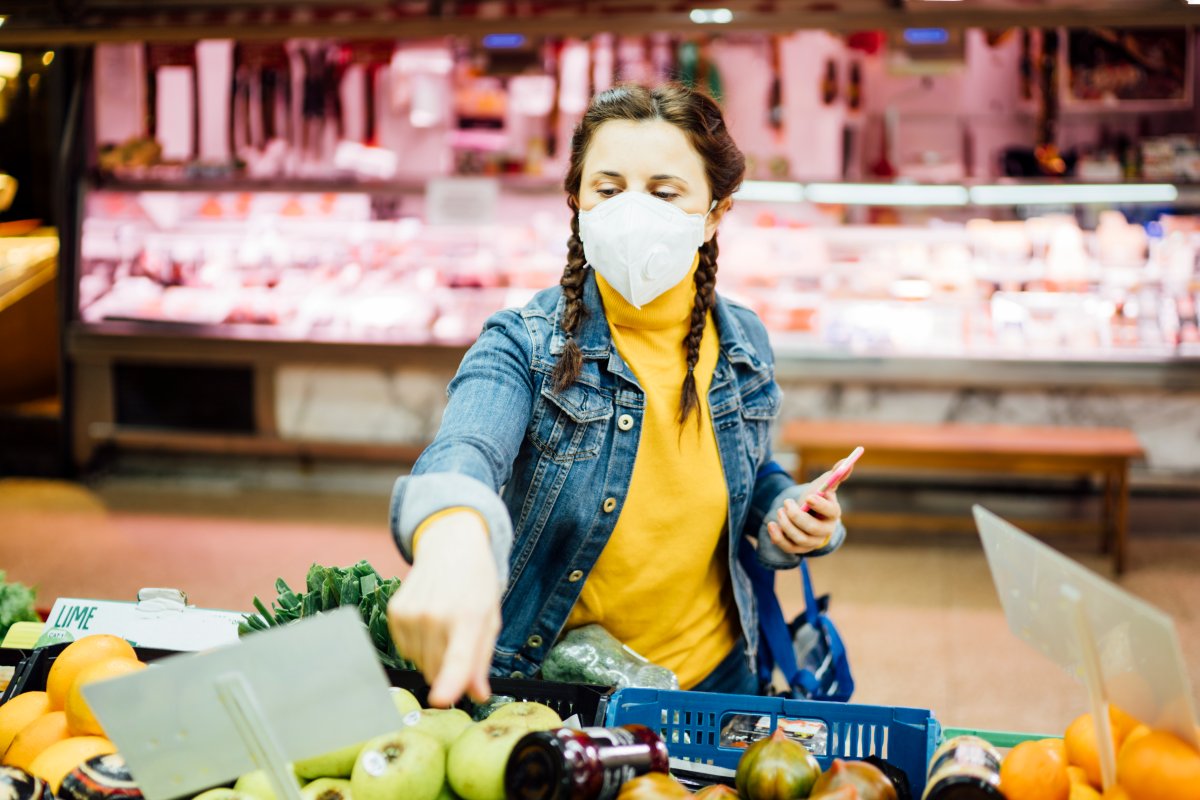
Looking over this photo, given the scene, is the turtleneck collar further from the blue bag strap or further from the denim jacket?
the blue bag strap

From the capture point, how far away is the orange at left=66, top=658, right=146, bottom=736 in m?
1.48

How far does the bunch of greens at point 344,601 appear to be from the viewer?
1652mm

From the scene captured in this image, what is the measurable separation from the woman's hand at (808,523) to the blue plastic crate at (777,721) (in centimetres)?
30

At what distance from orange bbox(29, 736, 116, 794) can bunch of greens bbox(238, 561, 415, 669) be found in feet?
0.95

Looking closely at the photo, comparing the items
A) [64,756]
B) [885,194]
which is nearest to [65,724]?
[64,756]

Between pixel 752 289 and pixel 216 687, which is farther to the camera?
pixel 752 289

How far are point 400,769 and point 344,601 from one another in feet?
1.40

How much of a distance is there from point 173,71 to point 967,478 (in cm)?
511

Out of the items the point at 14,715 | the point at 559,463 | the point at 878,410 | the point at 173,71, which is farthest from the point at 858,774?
the point at 173,71

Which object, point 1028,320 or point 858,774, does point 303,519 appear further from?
point 858,774

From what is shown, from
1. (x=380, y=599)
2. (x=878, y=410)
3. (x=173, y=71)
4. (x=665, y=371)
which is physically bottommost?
(x=878, y=410)

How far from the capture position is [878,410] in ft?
19.0

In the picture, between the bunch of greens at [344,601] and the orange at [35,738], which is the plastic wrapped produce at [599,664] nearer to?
the bunch of greens at [344,601]

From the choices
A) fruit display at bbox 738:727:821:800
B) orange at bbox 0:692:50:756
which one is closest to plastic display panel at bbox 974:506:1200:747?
fruit display at bbox 738:727:821:800
